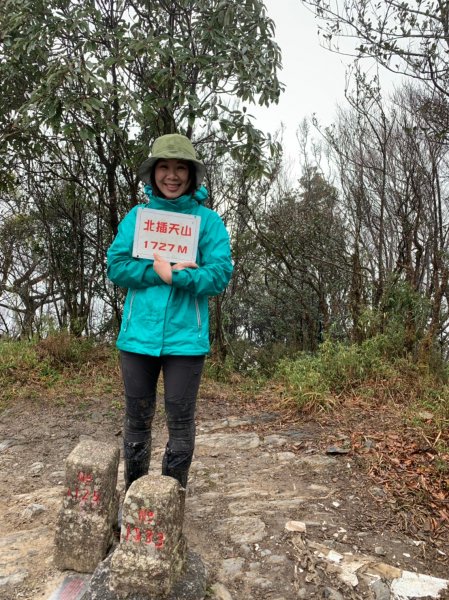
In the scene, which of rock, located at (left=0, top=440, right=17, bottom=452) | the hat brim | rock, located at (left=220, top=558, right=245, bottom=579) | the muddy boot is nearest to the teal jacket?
the hat brim

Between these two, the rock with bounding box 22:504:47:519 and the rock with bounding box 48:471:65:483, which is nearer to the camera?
the rock with bounding box 22:504:47:519

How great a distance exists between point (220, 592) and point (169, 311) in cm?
122

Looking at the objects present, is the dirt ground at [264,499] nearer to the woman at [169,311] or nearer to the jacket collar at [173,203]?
the woman at [169,311]

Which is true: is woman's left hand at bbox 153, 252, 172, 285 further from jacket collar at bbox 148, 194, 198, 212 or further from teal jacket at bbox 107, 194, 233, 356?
jacket collar at bbox 148, 194, 198, 212

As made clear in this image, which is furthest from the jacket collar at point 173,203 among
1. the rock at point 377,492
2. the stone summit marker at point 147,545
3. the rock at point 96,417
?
the rock at point 96,417

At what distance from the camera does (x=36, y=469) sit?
11.6 ft

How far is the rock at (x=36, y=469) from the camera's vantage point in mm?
3470

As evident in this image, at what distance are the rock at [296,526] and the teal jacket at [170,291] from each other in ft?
3.38

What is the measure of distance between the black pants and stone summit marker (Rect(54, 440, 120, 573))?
Answer: 24 cm

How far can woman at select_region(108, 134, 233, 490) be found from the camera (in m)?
2.21

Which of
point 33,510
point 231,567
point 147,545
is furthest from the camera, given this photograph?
point 33,510


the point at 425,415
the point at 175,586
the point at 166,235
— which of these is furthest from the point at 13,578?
the point at 425,415

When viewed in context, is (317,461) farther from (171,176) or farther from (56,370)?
(56,370)

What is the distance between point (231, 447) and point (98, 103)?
288 cm
